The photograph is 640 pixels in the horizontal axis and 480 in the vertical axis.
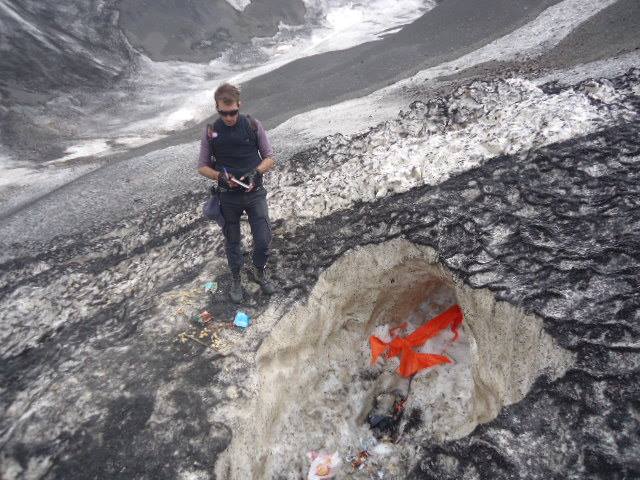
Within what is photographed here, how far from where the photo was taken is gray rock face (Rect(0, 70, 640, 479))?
3077mm

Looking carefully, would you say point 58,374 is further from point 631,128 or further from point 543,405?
point 631,128

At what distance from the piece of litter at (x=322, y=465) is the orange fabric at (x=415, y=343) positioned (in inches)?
43.7

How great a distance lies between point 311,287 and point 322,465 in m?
1.64

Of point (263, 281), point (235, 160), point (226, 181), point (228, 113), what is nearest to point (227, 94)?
point (228, 113)

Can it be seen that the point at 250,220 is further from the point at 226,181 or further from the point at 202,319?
the point at 202,319

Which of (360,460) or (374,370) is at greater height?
(374,370)

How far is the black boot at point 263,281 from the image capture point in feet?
15.0

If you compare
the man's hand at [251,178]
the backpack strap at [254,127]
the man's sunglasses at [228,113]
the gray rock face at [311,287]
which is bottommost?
the gray rock face at [311,287]

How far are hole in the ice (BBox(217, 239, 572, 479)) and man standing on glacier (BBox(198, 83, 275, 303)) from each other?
3.41ft

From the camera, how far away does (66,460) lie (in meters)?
3.32

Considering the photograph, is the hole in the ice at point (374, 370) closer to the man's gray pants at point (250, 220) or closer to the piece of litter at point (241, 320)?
the piece of litter at point (241, 320)

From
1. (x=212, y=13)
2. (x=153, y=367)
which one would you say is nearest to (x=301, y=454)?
(x=153, y=367)

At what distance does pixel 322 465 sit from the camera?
14.1ft

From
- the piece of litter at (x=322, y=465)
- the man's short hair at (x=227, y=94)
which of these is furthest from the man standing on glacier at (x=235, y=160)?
the piece of litter at (x=322, y=465)
